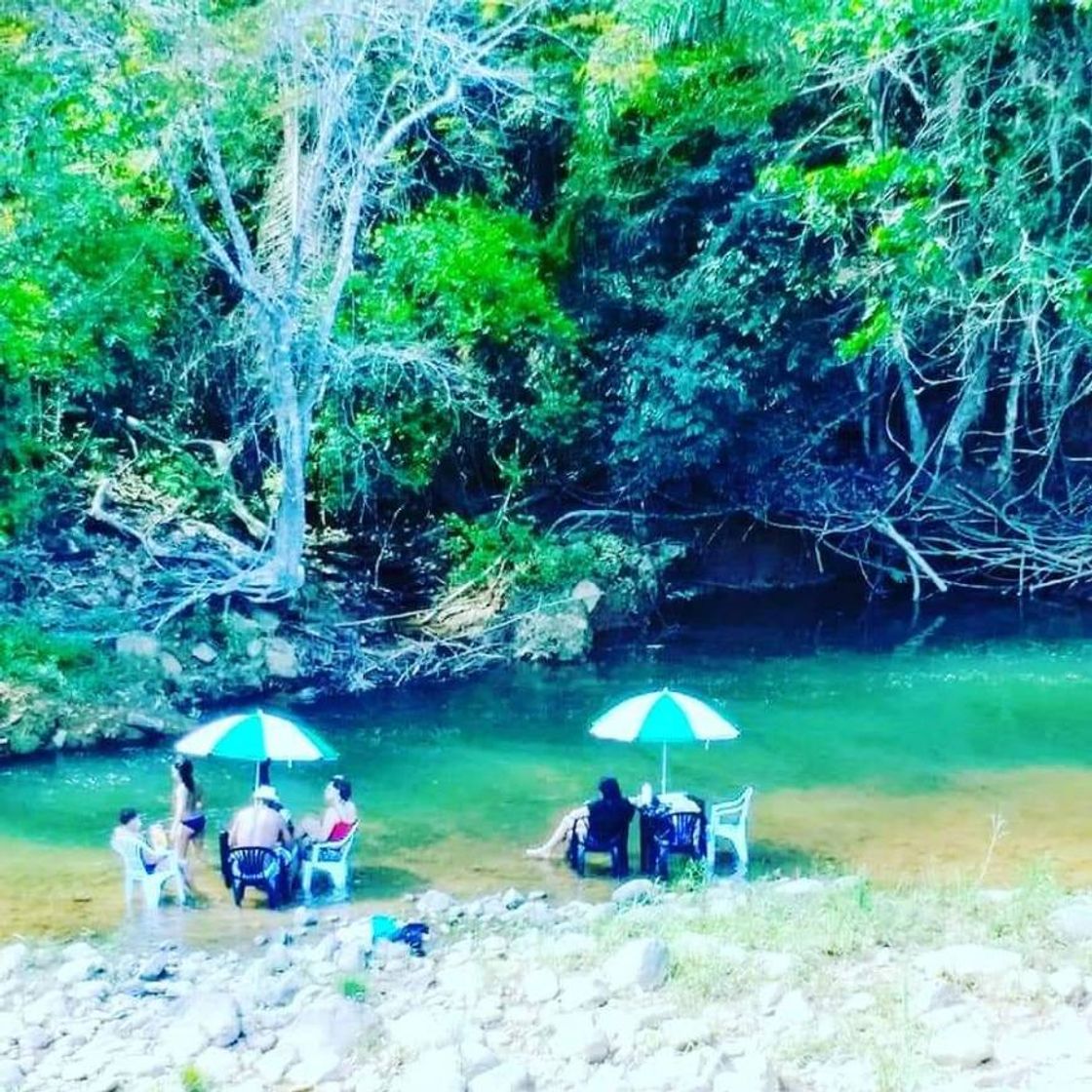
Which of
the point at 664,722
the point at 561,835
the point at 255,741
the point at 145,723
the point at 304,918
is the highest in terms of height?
the point at 664,722

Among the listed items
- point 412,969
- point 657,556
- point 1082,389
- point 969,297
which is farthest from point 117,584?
point 1082,389

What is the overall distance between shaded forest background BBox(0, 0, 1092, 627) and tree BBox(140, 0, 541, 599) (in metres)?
0.05

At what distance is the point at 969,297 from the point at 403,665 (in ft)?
27.9

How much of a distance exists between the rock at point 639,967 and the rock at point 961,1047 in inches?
56.3

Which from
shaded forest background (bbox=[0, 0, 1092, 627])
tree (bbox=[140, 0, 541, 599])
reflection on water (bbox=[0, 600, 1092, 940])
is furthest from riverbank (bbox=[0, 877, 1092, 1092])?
shaded forest background (bbox=[0, 0, 1092, 627])

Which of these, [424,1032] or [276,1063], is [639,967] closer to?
[424,1032]

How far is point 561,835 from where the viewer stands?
417 inches

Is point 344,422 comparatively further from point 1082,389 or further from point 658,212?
point 1082,389

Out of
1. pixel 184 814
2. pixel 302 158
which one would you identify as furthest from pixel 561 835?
pixel 302 158

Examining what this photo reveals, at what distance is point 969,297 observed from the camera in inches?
667

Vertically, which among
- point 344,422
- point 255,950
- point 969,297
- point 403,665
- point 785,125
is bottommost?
point 255,950

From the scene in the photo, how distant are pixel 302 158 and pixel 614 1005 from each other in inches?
435

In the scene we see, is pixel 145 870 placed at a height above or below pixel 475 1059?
below

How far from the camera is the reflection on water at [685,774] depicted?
1023cm
